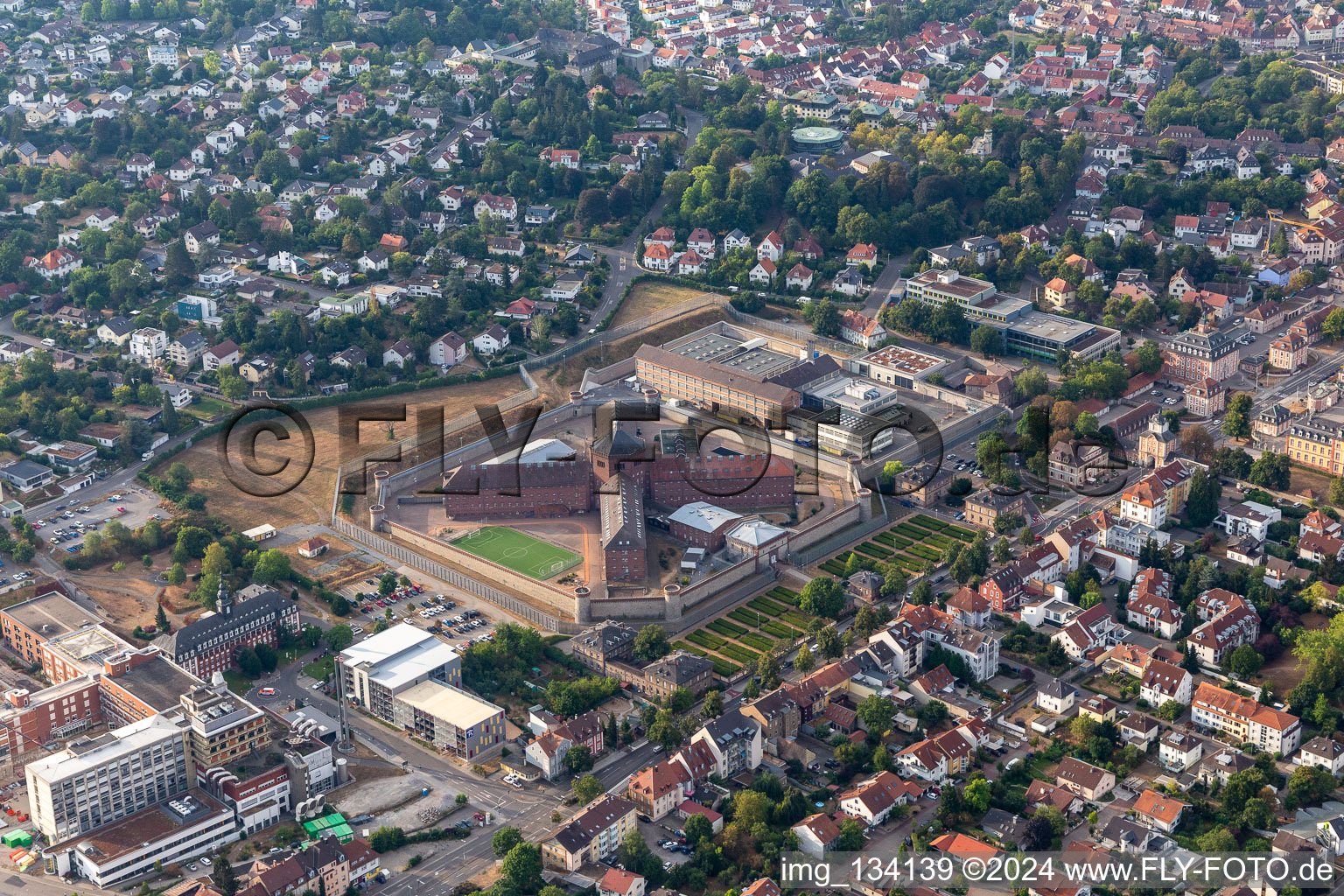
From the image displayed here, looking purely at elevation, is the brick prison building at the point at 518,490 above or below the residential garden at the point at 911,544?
above

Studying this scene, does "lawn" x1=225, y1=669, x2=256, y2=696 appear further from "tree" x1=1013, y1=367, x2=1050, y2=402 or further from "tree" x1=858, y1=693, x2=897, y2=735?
"tree" x1=1013, y1=367, x2=1050, y2=402

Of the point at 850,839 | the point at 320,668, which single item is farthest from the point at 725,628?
the point at 320,668

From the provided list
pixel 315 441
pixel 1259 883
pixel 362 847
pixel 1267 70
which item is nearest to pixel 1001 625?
pixel 1259 883

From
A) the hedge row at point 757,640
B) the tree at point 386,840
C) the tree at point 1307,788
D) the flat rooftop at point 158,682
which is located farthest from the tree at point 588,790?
the tree at point 1307,788

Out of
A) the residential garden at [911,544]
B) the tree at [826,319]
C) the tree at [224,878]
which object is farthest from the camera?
the tree at [826,319]

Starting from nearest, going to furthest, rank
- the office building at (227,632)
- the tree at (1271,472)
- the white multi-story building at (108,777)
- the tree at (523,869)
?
the tree at (523,869) → the white multi-story building at (108,777) → the office building at (227,632) → the tree at (1271,472)

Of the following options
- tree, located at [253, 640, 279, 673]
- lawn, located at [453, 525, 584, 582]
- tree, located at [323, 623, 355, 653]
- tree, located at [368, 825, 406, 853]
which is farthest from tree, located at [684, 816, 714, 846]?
tree, located at [253, 640, 279, 673]

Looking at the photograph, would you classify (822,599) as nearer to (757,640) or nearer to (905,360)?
(757,640)

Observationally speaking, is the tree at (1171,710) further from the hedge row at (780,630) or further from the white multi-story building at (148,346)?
the white multi-story building at (148,346)

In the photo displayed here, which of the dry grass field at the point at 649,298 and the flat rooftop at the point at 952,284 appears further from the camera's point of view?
the dry grass field at the point at 649,298
